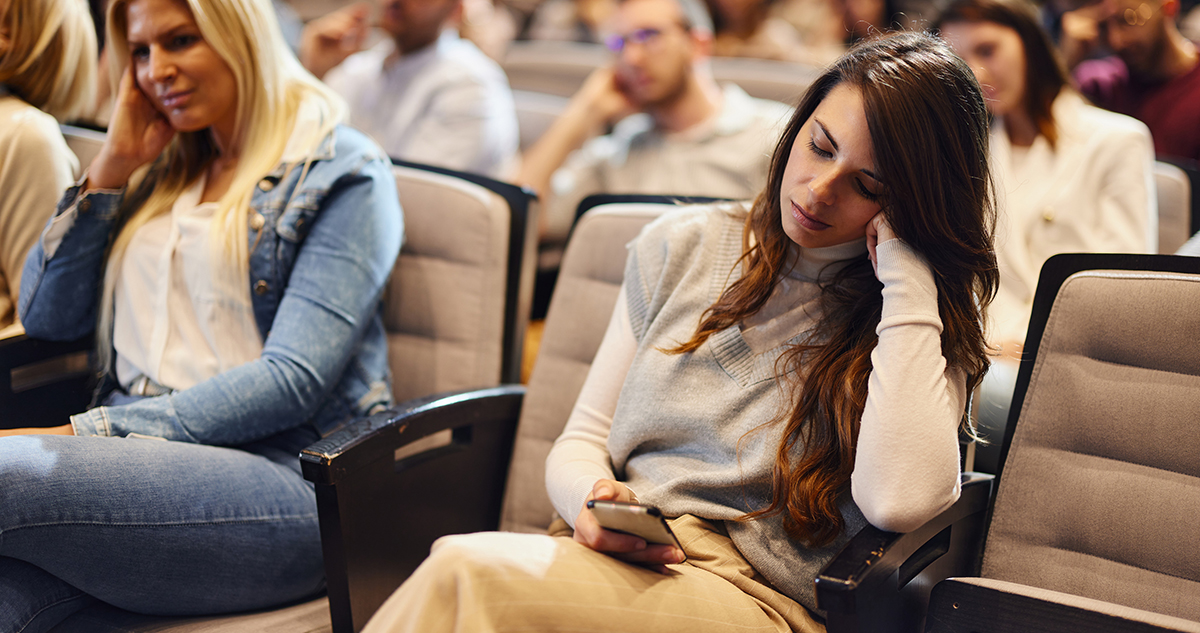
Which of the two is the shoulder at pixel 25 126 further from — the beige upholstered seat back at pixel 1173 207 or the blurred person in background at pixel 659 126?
the beige upholstered seat back at pixel 1173 207

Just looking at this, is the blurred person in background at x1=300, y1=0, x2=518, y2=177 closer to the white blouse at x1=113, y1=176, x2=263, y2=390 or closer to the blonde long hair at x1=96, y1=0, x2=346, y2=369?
the blonde long hair at x1=96, y1=0, x2=346, y2=369

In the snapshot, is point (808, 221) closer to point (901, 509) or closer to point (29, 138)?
point (901, 509)

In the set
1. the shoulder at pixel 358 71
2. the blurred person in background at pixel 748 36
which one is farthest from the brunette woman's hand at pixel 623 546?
the blurred person in background at pixel 748 36

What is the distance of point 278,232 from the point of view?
4.53ft

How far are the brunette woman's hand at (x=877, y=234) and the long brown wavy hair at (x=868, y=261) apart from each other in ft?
0.03

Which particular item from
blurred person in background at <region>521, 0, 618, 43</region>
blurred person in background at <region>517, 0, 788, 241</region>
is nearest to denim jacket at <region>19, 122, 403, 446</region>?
blurred person in background at <region>517, 0, 788, 241</region>

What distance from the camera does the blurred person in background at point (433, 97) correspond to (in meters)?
2.65

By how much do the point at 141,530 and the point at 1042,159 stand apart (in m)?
1.84

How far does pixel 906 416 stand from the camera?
0.98m

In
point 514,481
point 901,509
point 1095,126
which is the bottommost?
point 514,481

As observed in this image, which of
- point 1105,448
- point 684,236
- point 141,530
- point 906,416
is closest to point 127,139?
point 141,530

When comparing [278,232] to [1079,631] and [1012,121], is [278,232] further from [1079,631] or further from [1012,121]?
[1012,121]

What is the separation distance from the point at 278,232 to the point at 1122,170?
5.35 feet

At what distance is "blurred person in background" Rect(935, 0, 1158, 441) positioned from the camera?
1783 millimetres
